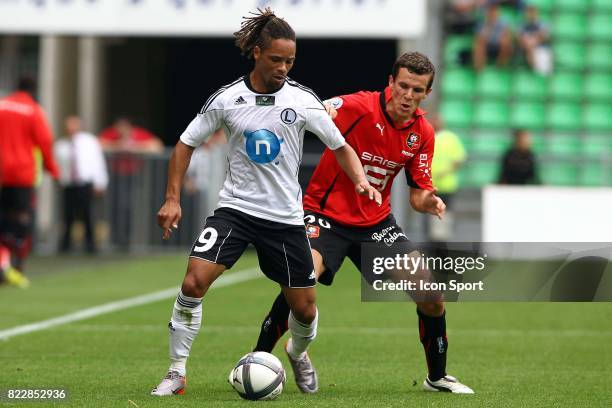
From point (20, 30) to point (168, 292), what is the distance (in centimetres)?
676

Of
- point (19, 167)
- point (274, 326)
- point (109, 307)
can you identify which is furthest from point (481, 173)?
point (274, 326)

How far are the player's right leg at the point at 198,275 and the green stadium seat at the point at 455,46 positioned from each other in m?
17.7

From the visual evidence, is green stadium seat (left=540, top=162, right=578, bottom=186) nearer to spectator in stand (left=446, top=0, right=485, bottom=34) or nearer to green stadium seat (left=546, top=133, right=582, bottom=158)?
green stadium seat (left=546, top=133, right=582, bottom=158)

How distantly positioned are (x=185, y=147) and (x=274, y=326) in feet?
4.35

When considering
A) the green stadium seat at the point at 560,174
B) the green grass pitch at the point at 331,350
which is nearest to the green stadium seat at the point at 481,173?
the green stadium seat at the point at 560,174

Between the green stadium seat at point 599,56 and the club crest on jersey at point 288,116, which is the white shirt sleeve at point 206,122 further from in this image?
the green stadium seat at point 599,56

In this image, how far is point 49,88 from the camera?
25578mm

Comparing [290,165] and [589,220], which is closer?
[290,165]

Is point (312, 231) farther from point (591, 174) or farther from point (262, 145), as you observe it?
point (591, 174)

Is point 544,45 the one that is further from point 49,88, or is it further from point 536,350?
point 536,350

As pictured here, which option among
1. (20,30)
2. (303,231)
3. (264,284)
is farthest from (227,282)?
(303,231)

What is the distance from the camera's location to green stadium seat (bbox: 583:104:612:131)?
2461 centimetres

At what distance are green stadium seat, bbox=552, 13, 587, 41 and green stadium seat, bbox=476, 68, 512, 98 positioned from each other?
122cm

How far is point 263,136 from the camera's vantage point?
7230 mm
